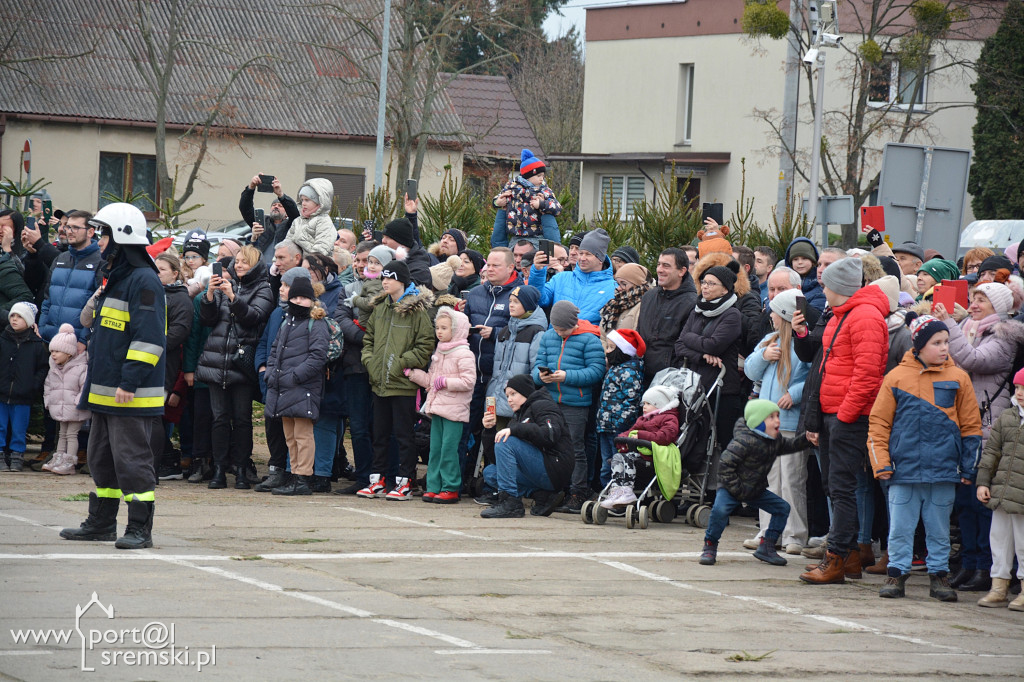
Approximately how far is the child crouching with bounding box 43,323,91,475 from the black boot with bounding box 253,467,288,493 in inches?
78.3

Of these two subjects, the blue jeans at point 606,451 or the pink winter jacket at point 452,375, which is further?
the pink winter jacket at point 452,375

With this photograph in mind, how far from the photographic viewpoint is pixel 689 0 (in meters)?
41.9

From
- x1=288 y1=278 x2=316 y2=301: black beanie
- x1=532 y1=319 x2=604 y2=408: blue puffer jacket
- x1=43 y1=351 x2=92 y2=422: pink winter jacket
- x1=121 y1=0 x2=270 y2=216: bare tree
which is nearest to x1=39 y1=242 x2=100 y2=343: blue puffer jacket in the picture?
x1=43 y1=351 x2=92 y2=422: pink winter jacket

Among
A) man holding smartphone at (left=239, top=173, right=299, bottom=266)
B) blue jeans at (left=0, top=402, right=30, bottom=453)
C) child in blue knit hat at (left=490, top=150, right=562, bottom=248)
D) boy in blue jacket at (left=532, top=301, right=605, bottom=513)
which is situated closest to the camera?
boy in blue jacket at (left=532, top=301, right=605, bottom=513)

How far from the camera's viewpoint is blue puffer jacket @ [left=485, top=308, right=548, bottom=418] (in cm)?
1223

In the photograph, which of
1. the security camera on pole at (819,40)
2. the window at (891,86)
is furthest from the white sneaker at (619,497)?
the window at (891,86)

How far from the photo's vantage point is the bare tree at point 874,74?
94.4ft

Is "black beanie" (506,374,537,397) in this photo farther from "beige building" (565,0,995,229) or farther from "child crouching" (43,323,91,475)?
"beige building" (565,0,995,229)

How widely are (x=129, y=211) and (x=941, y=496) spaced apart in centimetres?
602

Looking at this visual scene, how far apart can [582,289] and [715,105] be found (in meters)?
30.2

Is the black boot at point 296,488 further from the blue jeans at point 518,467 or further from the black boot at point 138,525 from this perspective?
the black boot at point 138,525

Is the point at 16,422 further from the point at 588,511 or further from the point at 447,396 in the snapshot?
the point at 588,511

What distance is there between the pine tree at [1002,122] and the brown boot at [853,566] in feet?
98.4

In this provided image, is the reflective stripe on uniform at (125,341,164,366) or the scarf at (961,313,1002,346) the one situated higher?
the scarf at (961,313,1002,346)
